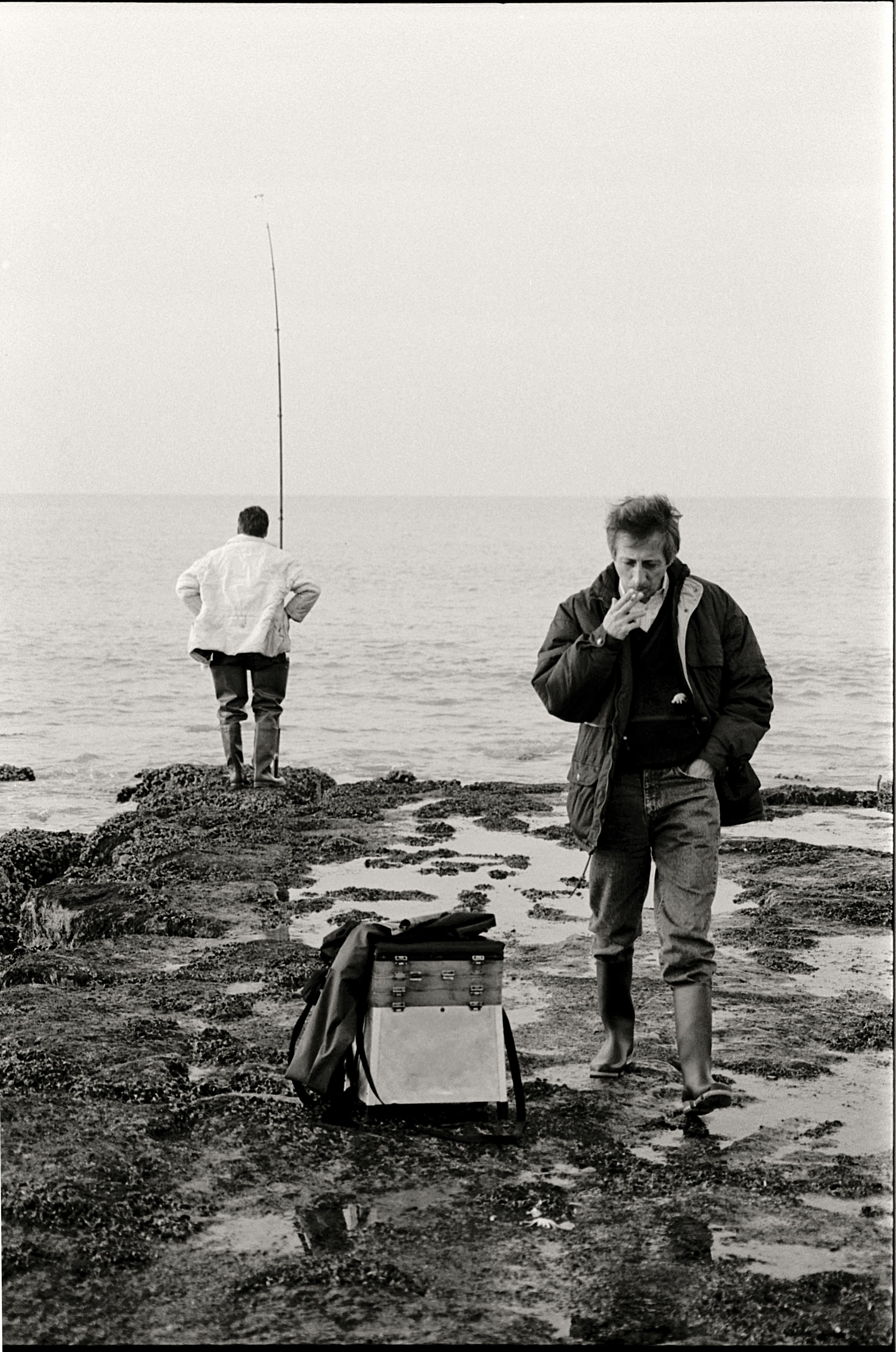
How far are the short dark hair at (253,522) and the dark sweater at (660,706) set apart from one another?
5.73 m

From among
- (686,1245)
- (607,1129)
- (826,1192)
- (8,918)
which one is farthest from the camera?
(8,918)

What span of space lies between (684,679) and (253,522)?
594cm

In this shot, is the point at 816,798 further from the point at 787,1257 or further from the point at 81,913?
the point at 787,1257

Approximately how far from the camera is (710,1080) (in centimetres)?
446

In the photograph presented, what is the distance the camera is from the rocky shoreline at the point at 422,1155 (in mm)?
3268

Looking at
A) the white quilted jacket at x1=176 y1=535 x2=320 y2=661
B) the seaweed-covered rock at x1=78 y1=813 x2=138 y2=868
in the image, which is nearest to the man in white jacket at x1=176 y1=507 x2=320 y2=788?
the white quilted jacket at x1=176 y1=535 x2=320 y2=661

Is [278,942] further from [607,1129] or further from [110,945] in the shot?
[607,1129]

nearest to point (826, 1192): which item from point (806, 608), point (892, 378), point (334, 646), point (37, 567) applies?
point (892, 378)

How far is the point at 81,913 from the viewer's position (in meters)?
6.73

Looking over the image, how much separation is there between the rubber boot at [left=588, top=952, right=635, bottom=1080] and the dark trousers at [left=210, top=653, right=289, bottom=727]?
18.3 feet

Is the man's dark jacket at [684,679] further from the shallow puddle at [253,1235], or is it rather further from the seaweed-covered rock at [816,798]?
the seaweed-covered rock at [816,798]

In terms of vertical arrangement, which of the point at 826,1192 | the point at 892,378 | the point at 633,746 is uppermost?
the point at 892,378

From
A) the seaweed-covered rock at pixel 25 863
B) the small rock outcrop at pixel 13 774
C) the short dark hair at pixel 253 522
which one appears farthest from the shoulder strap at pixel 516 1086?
the small rock outcrop at pixel 13 774

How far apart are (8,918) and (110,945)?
99 cm
